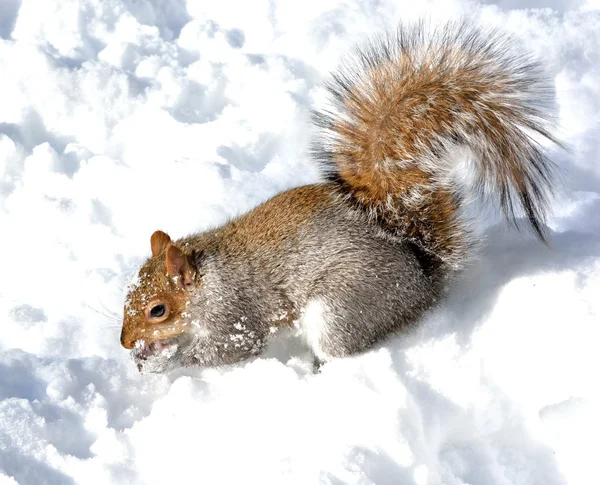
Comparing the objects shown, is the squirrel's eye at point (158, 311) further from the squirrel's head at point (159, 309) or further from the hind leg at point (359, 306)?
the hind leg at point (359, 306)

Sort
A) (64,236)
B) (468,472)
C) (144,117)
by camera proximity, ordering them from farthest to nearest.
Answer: (144,117)
(64,236)
(468,472)

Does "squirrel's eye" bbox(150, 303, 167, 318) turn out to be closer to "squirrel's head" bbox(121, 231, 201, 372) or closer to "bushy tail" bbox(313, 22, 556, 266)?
"squirrel's head" bbox(121, 231, 201, 372)

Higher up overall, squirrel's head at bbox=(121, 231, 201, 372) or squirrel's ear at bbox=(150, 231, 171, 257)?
squirrel's ear at bbox=(150, 231, 171, 257)

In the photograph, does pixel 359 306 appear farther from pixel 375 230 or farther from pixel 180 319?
pixel 180 319

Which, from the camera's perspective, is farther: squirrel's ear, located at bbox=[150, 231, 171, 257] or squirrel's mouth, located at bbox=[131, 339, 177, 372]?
squirrel's ear, located at bbox=[150, 231, 171, 257]

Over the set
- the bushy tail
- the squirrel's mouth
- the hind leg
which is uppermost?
the bushy tail

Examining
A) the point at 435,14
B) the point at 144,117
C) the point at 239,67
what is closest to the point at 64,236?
the point at 144,117

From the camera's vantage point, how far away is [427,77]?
2.63 meters

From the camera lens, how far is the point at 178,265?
8.31 ft

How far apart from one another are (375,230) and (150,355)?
88 cm

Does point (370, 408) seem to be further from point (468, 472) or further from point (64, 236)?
point (64, 236)

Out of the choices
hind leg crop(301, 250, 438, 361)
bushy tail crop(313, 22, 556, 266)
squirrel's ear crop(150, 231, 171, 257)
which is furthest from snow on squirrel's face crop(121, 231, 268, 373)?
bushy tail crop(313, 22, 556, 266)

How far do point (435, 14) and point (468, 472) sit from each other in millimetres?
3092

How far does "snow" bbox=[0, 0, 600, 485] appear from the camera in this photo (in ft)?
7.16
